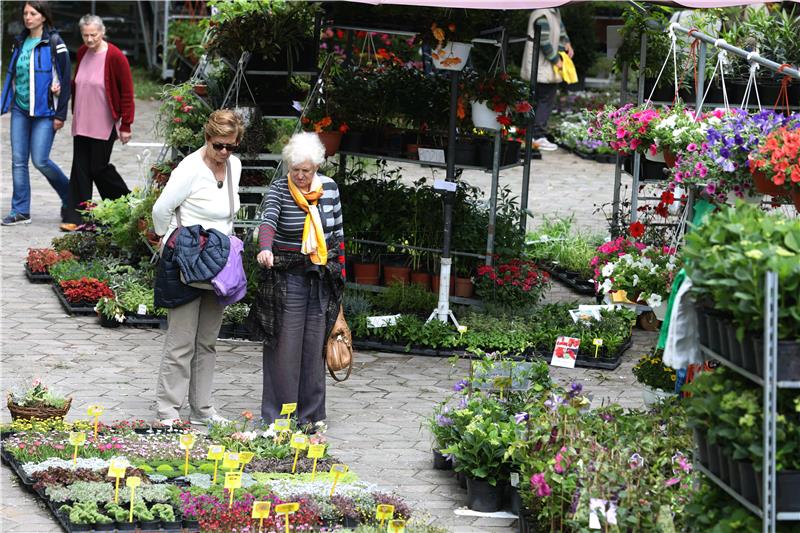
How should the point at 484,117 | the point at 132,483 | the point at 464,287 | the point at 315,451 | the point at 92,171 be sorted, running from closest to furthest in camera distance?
the point at 132,483 → the point at 315,451 → the point at 484,117 → the point at 464,287 → the point at 92,171

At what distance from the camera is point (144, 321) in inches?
355

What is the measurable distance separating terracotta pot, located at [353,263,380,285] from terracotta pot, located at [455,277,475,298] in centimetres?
65

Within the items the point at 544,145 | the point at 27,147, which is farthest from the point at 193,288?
the point at 544,145

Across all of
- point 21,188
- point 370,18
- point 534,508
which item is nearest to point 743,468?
point 534,508

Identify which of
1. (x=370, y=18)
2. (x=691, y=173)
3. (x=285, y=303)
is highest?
(x=370, y=18)

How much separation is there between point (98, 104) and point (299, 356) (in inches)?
195

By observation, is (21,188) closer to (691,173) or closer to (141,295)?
(141,295)

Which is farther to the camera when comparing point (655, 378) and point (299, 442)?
point (655, 378)

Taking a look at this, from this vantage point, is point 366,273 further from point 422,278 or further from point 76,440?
point 76,440

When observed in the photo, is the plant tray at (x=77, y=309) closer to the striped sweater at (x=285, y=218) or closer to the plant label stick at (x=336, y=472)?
the striped sweater at (x=285, y=218)

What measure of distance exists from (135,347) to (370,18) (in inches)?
115

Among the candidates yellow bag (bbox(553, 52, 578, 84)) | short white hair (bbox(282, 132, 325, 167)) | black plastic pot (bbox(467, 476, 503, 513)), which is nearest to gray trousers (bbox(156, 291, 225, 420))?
short white hair (bbox(282, 132, 325, 167))

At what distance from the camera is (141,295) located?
9188 millimetres

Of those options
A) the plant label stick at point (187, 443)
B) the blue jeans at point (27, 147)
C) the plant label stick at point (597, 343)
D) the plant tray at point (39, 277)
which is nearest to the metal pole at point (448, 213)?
the plant label stick at point (597, 343)
